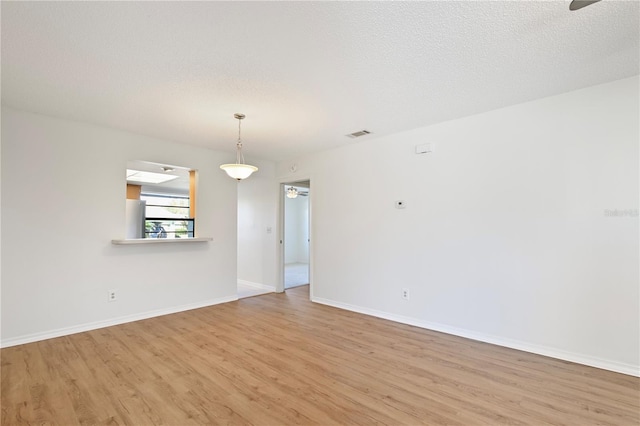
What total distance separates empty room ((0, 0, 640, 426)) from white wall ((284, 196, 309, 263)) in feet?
17.1

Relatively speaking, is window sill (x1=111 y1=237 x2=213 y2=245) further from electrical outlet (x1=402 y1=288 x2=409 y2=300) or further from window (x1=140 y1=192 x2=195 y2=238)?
electrical outlet (x1=402 y1=288 x2=409 y2=300)

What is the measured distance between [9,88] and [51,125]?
730 millimetres

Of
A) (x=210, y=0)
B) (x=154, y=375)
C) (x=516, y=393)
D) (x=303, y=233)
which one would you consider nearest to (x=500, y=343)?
(x=516, y=393)

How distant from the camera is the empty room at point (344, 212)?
1929 mm

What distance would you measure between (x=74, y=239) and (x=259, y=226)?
9.68 ft

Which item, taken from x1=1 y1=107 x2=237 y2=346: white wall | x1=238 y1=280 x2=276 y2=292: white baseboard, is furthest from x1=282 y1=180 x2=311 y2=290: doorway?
x1=1 y1=107 x2=237 y2=346: white wall

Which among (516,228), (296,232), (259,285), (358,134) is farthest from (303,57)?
(296,232)

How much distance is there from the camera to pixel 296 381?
2.36 m

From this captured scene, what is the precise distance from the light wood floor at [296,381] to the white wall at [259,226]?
7.57ft

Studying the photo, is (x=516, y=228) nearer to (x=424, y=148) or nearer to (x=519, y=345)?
(x=519, y=345)

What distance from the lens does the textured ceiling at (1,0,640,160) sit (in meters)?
1.75

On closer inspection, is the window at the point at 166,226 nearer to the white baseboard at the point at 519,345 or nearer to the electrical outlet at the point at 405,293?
the white baseboard at the point at 519,345

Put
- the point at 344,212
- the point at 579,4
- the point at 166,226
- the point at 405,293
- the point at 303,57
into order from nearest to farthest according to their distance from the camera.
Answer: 1. the point at 579,4
2. the point at 303,57
3. the point at 405,293
4. the point at 166,226
5. the point at 344,212

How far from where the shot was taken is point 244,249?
20.6ft
